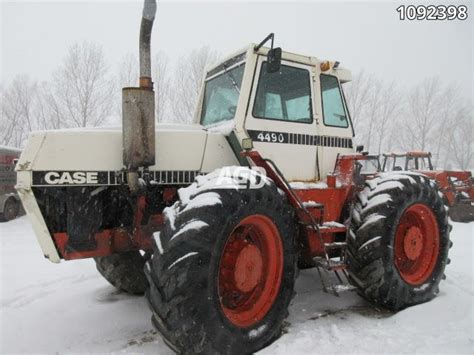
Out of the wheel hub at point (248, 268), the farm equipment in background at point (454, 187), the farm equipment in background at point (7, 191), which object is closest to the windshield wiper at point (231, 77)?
the wheel hub at point (248, 268)

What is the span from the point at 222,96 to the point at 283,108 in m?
0.73

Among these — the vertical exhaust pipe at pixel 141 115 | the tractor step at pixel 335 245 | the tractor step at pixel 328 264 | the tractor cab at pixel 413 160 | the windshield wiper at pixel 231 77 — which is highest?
the windshield wiper at pixel 231 77

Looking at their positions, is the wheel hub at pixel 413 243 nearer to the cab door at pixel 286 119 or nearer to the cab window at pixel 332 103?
the cab door at pixel 286 119

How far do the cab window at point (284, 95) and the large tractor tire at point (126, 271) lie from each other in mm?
2272

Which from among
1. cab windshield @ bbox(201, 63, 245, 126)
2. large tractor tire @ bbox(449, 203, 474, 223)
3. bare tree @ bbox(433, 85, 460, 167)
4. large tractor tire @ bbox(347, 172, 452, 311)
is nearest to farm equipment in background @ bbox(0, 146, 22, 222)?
cab windshield @ bbox(201, 63, 245, 126)

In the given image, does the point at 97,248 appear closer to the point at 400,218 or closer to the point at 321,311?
the point at 321,311

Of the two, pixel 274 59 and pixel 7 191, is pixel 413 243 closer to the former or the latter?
pixel 274 59

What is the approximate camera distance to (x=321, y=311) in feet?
13.4

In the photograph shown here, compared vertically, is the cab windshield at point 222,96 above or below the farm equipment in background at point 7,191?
above

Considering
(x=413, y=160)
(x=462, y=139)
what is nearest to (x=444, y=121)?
(x=462, y=139)

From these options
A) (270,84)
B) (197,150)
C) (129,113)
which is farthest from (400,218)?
(129,113)

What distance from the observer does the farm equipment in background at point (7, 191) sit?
1347cm

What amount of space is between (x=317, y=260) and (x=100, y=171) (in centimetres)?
221

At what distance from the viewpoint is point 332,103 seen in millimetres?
4715
